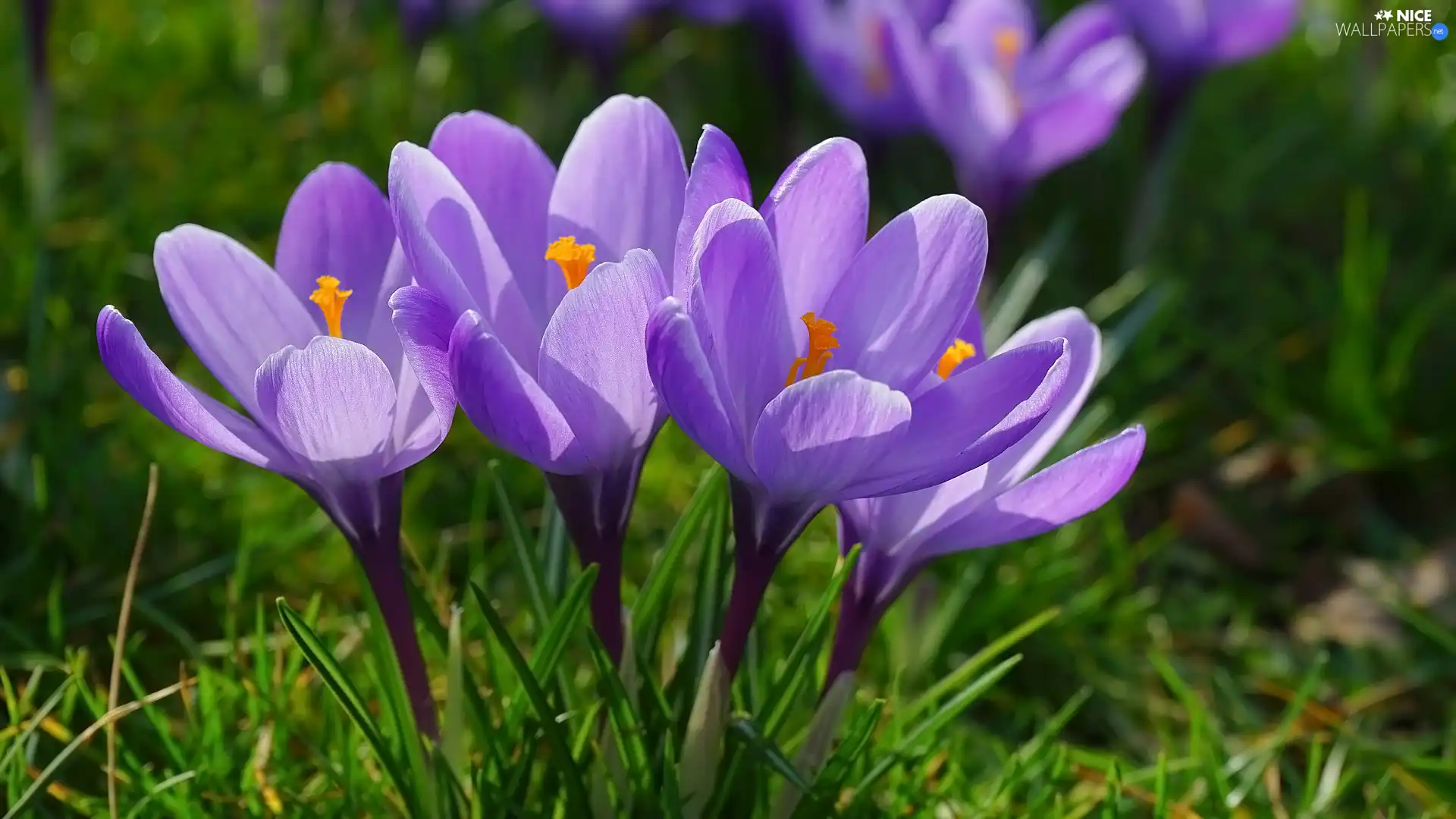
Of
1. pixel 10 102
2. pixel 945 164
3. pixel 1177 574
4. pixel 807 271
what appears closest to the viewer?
pixel 807 271

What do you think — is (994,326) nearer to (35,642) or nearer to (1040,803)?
(1040,803)

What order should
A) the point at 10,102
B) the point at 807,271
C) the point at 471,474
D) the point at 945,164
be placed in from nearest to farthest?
the point at 807,271
the point at 471,474
the point at 10,102
the point at 945,164

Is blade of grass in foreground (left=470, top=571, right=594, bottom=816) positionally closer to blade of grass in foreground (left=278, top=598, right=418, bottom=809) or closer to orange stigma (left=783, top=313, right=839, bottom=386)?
blade of grass in foreground (left=278, top=598, right=418, bottom=809)

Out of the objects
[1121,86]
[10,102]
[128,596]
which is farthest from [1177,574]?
[10,102]

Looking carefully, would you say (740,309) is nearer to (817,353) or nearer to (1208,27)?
(817,353)

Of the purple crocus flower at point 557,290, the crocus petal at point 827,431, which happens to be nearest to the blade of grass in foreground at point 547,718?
the purple crocus flower at point 557,290

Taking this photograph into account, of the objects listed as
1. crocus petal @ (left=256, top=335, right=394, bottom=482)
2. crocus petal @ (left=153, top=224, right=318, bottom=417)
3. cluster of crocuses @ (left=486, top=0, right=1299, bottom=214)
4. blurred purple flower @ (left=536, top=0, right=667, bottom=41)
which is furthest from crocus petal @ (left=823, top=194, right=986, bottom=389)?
blurred purple flower @ (left=536, top=0, right=667, bottom=41)
